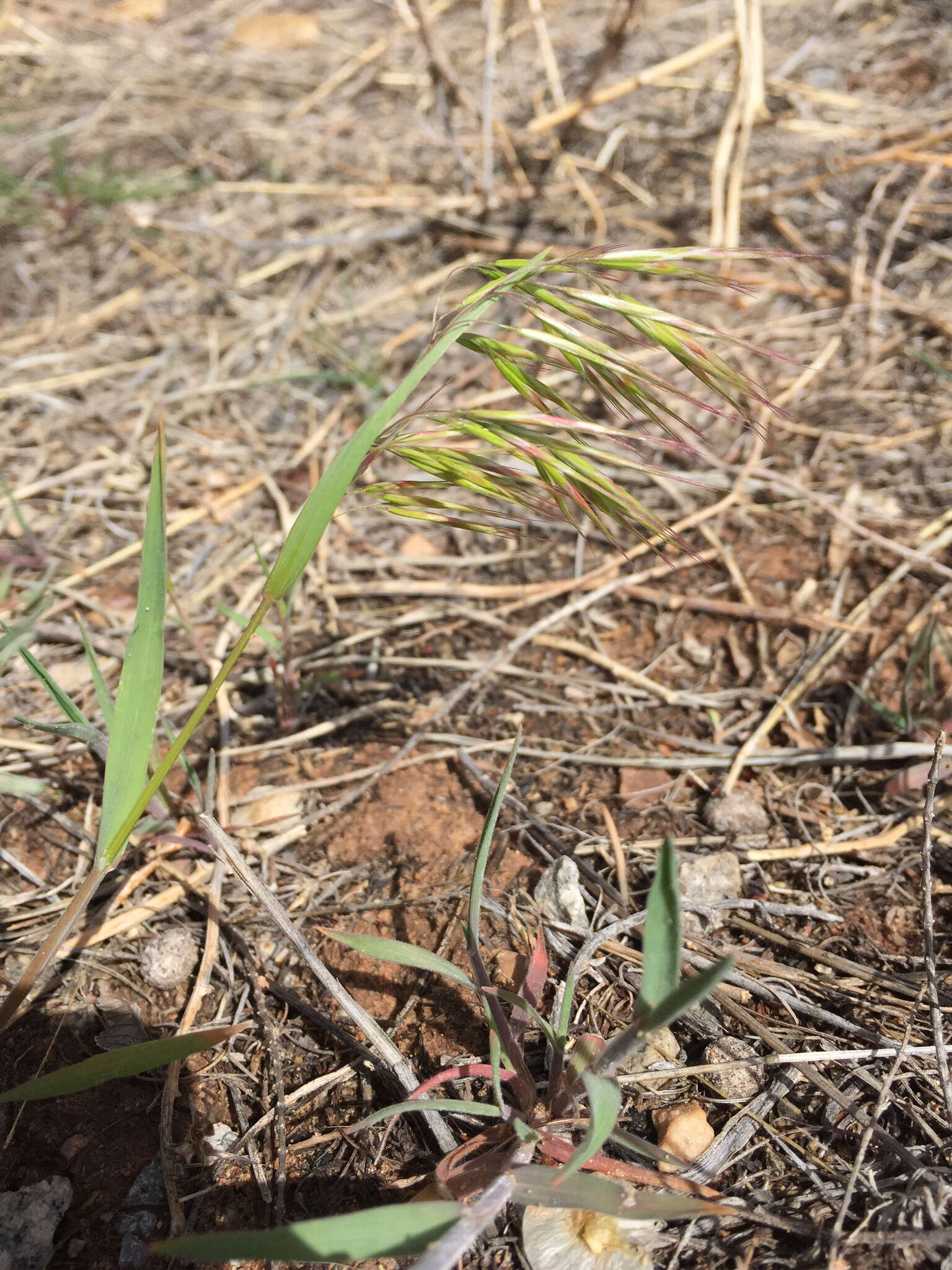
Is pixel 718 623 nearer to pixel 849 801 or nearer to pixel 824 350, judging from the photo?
pixel 849 801

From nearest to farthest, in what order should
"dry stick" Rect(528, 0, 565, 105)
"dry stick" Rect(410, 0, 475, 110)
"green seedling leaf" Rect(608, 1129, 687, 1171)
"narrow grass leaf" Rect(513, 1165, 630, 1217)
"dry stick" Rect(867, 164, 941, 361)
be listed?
"narrow grass leaf" Rect(513, 1165, 630, 1217), "green seedling leaf" Rect(608, 1129, 687, 1171), "dry stick" Rect(867, 164, 941, 361), "dry stick" Rect(410, 0, 475, 110), "dry stick" Rect(528, 0, 565, 105)

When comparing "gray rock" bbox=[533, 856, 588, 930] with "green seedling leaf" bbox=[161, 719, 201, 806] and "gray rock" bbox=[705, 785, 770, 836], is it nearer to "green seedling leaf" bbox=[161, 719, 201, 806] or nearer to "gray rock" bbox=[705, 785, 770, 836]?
"gray rock" bbox=[705, 785, 770, 836]

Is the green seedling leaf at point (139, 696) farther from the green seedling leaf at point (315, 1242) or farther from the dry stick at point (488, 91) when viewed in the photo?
the dry stick at point (488, 91)

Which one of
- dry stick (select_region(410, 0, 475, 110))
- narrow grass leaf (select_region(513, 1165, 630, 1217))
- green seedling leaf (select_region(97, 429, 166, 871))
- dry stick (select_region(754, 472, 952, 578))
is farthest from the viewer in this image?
dry stick (select_region(410, 0, 475, 110))

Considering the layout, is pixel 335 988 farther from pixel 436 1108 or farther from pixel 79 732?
pixel 79 732

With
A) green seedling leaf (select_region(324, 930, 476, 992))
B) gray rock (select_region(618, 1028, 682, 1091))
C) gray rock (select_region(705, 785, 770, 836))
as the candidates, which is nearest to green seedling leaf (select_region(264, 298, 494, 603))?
green seedling leaf (select_region(324, 930, 476, 992))

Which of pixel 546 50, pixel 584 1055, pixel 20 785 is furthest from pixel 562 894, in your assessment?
pixel 546 50

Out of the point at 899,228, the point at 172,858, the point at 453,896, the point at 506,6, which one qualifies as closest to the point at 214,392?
the point at 172,858
